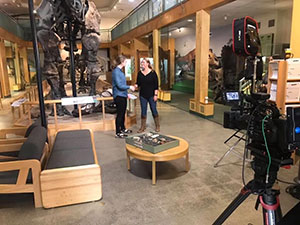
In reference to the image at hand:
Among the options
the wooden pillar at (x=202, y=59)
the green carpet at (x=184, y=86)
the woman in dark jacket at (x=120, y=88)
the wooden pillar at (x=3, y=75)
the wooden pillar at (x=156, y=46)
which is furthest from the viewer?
the wooden pillar at (x=3, y=75)

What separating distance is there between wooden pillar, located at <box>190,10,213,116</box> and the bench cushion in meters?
3.49

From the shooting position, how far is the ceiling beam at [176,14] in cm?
570

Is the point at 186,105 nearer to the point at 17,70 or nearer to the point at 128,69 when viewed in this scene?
the point at 128,69

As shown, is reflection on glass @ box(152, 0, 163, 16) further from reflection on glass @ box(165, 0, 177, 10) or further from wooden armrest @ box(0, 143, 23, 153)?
wooden armrest @ box(0, 143, 23, 153)

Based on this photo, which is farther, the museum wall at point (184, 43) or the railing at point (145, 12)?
→ the museum wall at point (184, 43)

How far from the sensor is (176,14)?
739 cm

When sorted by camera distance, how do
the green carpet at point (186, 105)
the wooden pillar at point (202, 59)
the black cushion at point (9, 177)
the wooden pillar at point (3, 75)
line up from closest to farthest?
the black cushion at point (9, 177)
the wooden pillar at point (202, 59)
the green carpet at point (186, 105)
the wooden pillar at point (3, 75)

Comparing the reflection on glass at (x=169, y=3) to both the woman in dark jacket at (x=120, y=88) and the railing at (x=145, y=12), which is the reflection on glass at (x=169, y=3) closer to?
the railing at (x=145, y=12)

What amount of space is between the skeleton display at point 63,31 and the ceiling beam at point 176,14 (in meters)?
2.48

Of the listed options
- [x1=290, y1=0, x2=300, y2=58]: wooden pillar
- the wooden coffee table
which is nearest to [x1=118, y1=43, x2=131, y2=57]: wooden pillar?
[x1=290, y1=0, x2=300, y2=58]: wooden pillar

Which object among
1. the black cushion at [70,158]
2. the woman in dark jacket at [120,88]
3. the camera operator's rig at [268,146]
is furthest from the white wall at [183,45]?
the camera operator's rig at [268,146]

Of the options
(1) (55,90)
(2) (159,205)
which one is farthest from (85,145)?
(1) (55,90)

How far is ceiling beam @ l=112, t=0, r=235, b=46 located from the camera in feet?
18.7

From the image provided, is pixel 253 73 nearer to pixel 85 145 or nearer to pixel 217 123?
pixel 85 145
